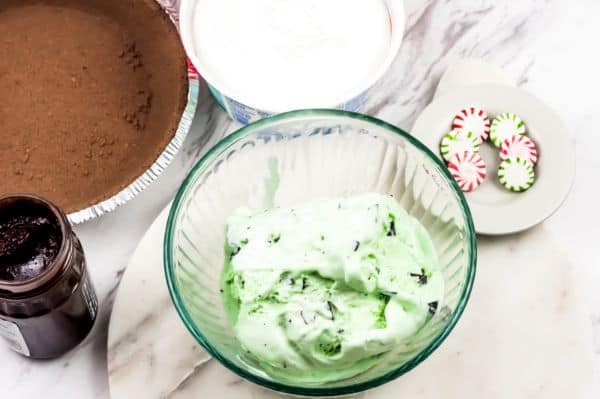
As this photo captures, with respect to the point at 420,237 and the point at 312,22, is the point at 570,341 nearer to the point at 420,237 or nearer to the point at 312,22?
the point at 420,237

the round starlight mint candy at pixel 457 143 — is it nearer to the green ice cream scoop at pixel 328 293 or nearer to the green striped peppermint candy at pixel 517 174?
the green striped peppermint candy at pixel 517 174

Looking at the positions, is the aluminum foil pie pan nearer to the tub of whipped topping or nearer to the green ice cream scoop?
the tub of whipped topping

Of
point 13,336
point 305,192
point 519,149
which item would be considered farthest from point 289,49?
point 13,336

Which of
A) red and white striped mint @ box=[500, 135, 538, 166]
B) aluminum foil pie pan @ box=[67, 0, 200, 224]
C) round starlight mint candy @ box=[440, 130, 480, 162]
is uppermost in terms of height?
red and white striped mint @ box=[500, 135, 538, 166]

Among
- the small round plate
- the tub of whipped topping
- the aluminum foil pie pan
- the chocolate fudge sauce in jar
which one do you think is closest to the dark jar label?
the chocolate fudge sauce in jar

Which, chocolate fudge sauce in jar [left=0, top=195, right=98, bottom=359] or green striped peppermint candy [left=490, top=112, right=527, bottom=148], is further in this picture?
green striped peppermint candy [left=490, top=112, right=527, bottom=148]

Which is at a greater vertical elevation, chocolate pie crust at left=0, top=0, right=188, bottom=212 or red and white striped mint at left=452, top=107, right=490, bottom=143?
red and white striped mint at left=452, top=107, right=490, bottom=143

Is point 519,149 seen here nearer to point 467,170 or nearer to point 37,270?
point 467,170

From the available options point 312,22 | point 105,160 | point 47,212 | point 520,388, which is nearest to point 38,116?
point 105,160
